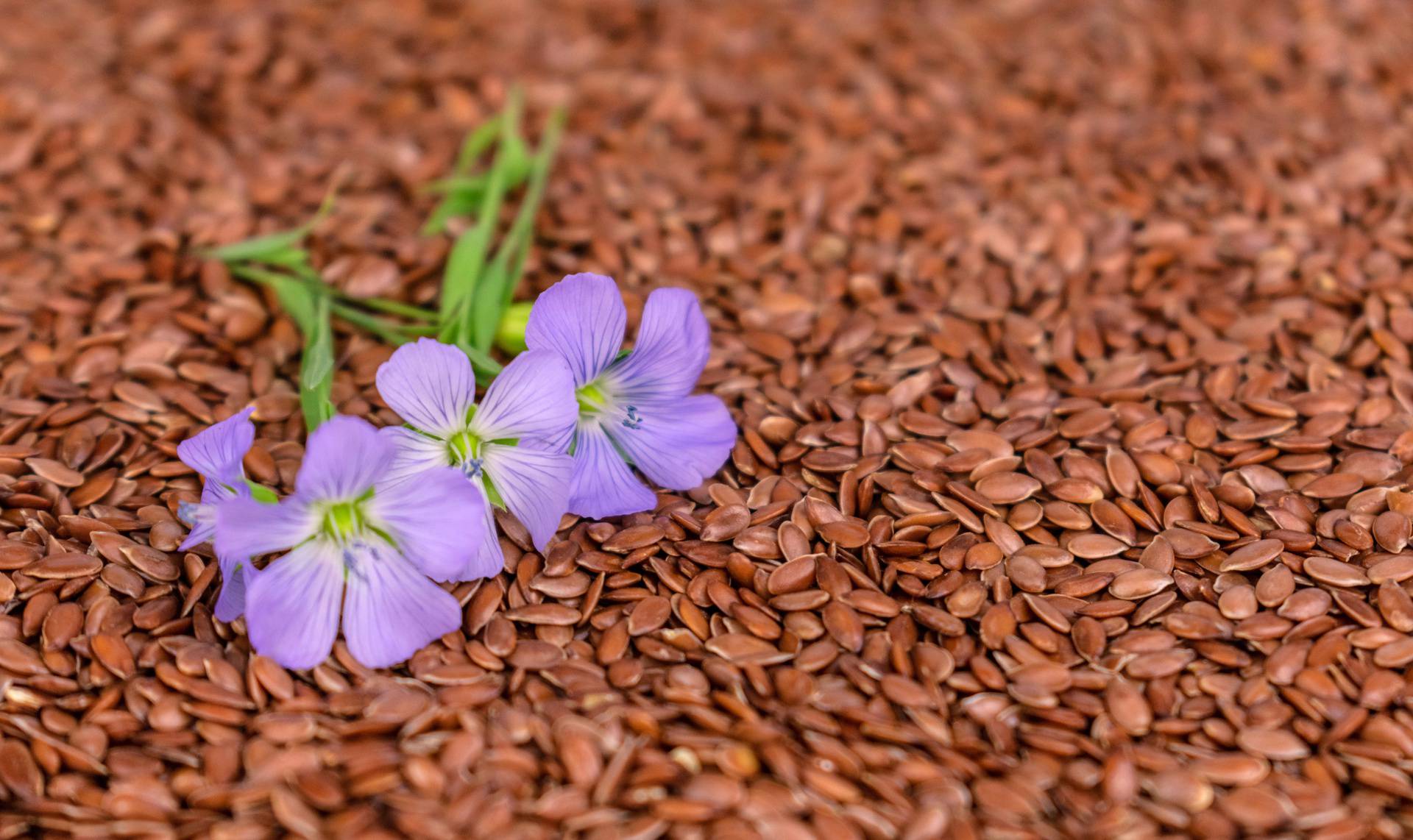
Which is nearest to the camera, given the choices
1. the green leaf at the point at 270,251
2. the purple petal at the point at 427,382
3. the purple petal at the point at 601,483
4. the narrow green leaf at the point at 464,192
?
the purple petal at the point at 427,382

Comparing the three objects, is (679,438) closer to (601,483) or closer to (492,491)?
(601,483)

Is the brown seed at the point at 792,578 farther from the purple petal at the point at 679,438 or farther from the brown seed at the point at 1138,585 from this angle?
the brown seed at the point at 1138,585

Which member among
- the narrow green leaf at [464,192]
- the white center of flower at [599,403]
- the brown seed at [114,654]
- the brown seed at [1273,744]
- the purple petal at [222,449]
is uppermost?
the narrow green leaf at [464,192]

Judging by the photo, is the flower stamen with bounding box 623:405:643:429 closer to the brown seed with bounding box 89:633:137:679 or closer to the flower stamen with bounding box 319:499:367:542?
the flower stamen with bounding box 319:499:367:542

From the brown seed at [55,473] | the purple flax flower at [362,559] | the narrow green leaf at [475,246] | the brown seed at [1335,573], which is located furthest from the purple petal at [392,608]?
the brown seed at [1335,573]

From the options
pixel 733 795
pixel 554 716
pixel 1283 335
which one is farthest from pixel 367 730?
pixel 1283 335

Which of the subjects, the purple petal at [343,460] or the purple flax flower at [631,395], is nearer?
the purple petal at [343,460]

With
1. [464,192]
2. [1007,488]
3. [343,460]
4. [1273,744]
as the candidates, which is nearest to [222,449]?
[343,460]
